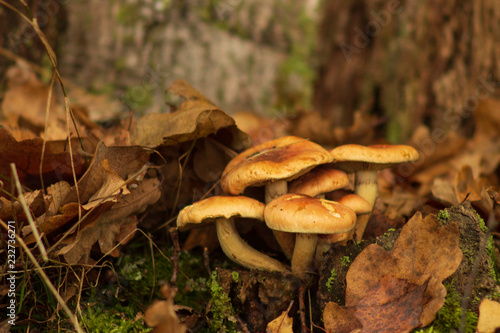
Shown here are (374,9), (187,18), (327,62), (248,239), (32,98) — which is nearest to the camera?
(248,239)

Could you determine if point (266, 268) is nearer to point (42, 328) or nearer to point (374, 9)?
point (42, 328)

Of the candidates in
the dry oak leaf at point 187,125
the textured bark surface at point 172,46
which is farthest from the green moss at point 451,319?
the textured bark surface at point 172,46

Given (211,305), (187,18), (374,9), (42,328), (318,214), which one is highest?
(374,9)

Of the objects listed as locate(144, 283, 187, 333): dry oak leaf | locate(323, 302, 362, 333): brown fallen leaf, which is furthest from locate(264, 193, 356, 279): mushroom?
locate(144, 283, 187, 333): dry oak leaf

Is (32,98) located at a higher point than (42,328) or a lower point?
higher

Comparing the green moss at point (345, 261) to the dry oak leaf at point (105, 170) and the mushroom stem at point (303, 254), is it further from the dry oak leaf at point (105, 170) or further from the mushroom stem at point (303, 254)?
the dry oak leaf at point (105, 170)

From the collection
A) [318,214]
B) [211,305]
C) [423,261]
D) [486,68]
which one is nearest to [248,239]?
[211,305]
